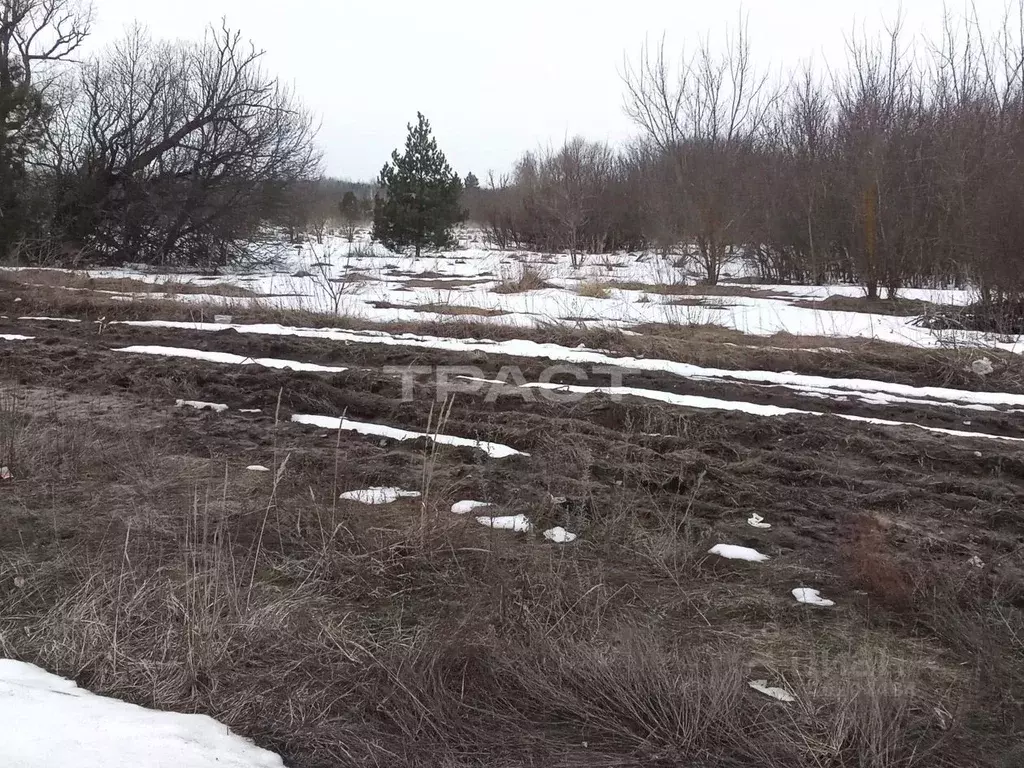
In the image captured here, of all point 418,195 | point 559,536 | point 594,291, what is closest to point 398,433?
point 559,536

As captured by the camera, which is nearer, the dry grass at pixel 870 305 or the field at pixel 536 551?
the field at pixel 536 551

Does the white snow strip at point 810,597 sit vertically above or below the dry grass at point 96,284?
below

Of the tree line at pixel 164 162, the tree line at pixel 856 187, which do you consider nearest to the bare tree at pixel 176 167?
the tree line at pixel 164 162

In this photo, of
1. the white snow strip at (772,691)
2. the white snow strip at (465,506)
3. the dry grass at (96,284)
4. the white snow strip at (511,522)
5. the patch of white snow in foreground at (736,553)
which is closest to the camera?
the white snow strip at (772,691)

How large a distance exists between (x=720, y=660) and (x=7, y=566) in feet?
10.5

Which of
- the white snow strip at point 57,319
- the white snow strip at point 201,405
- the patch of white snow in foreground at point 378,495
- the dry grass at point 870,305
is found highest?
the dry grass at point 870,305

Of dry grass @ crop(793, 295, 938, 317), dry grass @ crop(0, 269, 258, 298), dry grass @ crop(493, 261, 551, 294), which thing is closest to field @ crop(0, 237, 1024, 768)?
dry grass @ crop(793, 295, 938, 317)

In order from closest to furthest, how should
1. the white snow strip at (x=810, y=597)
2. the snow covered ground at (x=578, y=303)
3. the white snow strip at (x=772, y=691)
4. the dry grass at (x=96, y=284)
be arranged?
the white snow strip at (x=772, y=691) → the white snow strip at (x=810, y=597) → the snow covered ground at (x=578, y=303) → the dry grass at (x=96, y=284)

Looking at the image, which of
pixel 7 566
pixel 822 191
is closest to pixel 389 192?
pixel 822 191

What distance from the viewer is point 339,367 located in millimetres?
7629

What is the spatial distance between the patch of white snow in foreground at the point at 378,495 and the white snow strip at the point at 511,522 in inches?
21.8

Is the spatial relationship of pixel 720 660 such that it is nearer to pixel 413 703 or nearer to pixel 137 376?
pixel 413 703

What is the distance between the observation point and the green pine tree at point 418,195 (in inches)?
1034

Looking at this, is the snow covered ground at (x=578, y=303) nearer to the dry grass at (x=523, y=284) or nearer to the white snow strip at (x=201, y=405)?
the dry grass at (x=523, y=284)
